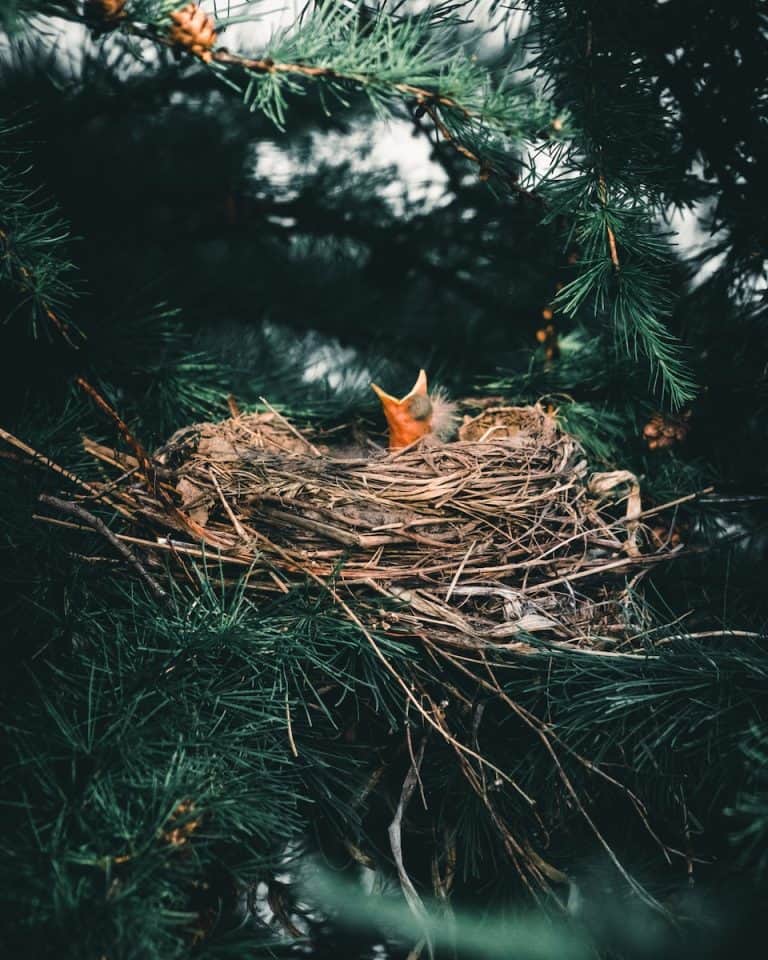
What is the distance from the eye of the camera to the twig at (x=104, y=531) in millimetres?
614

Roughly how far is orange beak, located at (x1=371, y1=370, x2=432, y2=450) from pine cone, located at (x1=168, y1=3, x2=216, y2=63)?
41 centimetres

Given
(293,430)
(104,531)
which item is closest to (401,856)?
(104,531)

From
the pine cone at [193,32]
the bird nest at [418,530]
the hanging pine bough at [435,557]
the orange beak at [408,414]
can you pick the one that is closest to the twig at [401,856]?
the hanging pine bough at [435,557]

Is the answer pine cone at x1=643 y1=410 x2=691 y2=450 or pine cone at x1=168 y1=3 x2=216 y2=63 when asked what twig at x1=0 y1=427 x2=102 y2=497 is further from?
pine cone at x1=643 y1=410 x2=691 y2=450

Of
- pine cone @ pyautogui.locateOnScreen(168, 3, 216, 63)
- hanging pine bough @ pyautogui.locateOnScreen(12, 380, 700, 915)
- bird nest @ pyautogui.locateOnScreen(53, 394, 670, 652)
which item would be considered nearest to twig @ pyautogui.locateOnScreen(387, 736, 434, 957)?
hanging pine bough @ pyautogui.locateOnScreen(12, 380, 700, 915)

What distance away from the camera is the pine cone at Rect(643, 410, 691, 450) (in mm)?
841

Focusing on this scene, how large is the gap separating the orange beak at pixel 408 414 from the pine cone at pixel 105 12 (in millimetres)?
451

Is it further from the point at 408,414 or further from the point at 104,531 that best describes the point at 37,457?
the point at 408,414

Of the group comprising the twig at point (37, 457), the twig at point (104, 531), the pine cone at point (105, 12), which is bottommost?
the twig at point (104, 531)

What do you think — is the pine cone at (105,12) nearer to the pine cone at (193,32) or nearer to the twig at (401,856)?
the pine cone at (193,32)

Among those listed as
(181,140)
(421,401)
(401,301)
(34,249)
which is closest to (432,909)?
(421,401)

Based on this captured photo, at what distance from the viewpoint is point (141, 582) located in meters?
0.66

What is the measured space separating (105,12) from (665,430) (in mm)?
649

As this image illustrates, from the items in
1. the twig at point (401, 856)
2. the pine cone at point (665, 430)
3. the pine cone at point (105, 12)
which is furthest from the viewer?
the pine cone at point (665, 430)
